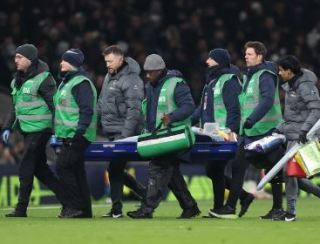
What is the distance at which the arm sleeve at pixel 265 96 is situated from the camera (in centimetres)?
1562

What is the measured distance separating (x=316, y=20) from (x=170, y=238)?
65.1 feet

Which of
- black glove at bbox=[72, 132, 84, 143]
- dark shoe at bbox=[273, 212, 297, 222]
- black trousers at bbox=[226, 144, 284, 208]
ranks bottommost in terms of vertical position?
dark shoe at bbox=[273, 212, 297, 222]

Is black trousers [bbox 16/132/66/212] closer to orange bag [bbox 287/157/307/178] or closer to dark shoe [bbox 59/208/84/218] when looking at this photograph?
dark shoe [bbox 59/208/84/218]

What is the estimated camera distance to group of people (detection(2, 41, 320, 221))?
1570 cm

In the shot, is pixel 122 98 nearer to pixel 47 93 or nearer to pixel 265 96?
pixel 47 93

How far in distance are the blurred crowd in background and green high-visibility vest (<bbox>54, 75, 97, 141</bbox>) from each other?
767 cm

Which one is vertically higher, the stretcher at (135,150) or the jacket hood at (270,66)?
the jacket hood at (270,66)

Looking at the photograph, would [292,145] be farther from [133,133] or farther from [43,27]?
[43,27]

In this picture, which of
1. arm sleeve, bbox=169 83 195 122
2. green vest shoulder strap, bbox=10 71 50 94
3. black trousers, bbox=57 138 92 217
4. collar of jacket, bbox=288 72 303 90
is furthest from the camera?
green vest shoulder strap, bbox=10 71 50 94

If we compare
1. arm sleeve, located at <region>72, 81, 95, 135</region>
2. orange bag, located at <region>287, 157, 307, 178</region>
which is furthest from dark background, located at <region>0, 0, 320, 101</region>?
orange bag, located at <region>287, 157, 307, 178</region>

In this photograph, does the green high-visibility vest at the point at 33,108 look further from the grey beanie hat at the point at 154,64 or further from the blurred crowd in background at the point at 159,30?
the blurred crowd in background at the point at 159,30

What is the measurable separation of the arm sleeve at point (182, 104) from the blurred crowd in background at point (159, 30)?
8.24 m

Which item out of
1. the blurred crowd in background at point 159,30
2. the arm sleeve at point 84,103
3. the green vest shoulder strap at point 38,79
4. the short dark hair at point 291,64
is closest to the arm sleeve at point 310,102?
the short dark hair at point 291,64

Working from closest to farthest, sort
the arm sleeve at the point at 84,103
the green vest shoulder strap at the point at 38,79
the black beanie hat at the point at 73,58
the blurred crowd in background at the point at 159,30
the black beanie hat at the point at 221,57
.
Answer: the arm sleeve at the point at 84,103
the black beanie hat at the point at 73,58
the black beanie hat at the point at 221,57
the green vest shoulder strap at the point at 38,79
the blurred crowd in background at the point at 159,30
